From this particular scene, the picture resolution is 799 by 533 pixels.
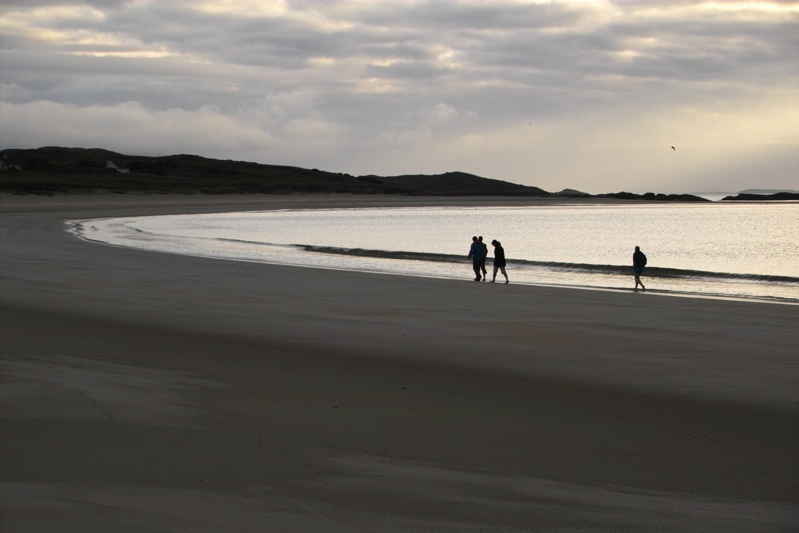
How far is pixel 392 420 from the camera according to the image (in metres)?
7.71

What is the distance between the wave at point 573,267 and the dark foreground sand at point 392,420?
1459cm

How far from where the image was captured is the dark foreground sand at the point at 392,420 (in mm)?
5410

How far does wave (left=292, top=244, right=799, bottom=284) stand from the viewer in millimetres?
29797

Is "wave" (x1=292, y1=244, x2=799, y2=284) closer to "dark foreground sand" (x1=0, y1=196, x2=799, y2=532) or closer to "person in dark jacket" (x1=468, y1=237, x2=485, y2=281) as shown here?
"person in dark jacket" (x1=468, y1=237, x2=485, y2=281)

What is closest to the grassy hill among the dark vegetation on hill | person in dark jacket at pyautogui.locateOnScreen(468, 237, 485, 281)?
the dark vegetation on hill

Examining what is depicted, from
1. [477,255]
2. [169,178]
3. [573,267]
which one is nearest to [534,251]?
[573,267]

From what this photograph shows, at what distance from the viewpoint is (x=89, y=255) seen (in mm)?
28578

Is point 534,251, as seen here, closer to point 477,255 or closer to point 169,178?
point 477,255

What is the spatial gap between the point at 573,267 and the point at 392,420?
90.5 ft

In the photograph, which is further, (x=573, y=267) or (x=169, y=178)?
(x=169, y=178)

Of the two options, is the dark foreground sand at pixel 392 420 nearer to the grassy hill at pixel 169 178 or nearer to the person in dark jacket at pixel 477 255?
the person in dark jacket at pixel 477 255

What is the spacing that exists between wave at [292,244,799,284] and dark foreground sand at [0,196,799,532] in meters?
14.6

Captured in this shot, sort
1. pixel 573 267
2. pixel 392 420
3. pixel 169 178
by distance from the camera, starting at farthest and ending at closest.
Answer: pixel 169 178 < pixel 573 267 < pixel 392 420

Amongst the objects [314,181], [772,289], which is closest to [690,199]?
[314,181]
